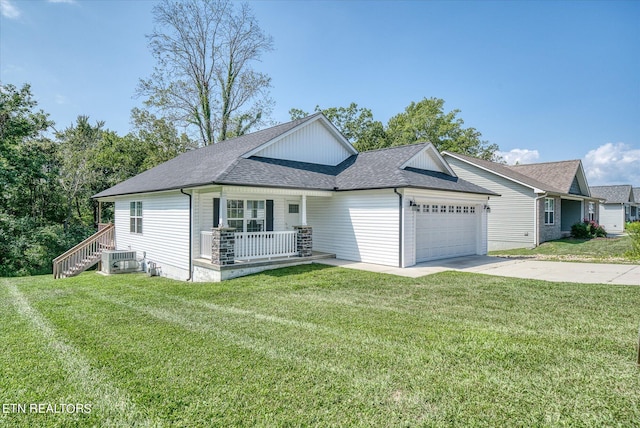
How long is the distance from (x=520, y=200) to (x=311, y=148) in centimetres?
1260

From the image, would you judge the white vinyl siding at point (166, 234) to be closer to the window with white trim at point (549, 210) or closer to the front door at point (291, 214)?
the front door at point (291, 214)

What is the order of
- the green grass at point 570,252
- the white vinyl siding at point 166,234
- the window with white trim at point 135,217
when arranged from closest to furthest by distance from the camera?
the white vinyl siding at point 166,234, the green grass at point 570,252, the window with white trim at point 135,217

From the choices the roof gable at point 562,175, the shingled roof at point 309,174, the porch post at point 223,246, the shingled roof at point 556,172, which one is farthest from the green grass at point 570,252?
the porch post at point 223,246

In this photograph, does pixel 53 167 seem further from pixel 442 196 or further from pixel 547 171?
pixel 547 171

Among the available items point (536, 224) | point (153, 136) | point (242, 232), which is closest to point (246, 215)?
point (242, 232)

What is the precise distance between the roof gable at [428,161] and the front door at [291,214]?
4.41m

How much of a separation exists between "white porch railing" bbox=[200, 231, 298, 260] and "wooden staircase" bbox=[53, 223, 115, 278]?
7753 mm

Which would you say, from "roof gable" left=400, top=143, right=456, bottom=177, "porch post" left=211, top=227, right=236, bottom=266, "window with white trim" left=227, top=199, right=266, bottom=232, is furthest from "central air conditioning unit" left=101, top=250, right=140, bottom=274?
"roof gable" left=400, top=143, right=456, bottom=177

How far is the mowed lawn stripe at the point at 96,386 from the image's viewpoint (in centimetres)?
317

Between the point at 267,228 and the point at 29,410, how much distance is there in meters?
9.46

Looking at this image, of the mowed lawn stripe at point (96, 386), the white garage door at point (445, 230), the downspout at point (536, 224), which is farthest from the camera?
the downspout at point (536, 224)

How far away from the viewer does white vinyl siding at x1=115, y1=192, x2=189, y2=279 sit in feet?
38.3

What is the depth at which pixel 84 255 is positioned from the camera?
52.2 feet

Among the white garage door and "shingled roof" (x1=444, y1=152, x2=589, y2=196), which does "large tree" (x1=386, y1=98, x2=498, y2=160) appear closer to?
"shingled roof" (x1=444, y1=152, x2=589, y2=196)
